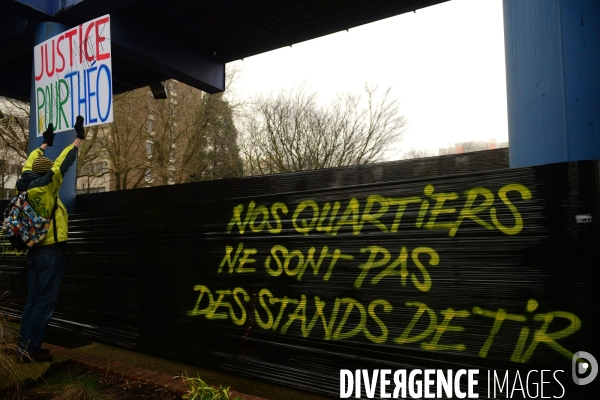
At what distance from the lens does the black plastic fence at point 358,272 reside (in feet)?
7.42

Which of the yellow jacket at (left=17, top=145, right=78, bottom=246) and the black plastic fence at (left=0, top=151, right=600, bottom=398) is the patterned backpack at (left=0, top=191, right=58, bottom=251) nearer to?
the yellow jacket at (left=17, top=145, right=78, bottom=246)

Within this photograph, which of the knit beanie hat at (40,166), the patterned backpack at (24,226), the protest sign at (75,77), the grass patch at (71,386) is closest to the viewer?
the grass patch at (71,386)

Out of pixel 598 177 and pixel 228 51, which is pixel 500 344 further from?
pixel 228 51

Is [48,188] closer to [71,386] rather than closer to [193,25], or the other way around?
[71,386]

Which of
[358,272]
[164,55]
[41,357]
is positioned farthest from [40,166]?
[164,55]

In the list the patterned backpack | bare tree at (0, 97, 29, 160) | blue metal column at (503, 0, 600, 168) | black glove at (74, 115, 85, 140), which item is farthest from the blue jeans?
bare tree at (0, 97, 29, 160)

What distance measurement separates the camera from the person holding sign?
12.4ft

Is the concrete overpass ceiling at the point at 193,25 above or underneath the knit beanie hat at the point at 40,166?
above

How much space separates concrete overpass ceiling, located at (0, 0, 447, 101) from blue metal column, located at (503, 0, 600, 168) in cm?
332

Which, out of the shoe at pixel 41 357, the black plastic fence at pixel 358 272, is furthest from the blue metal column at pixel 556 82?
the shoe at pixel 41 357

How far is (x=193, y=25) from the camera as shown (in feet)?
20.9

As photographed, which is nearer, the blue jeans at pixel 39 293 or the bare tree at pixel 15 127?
the blue jeans at pixel 39 293

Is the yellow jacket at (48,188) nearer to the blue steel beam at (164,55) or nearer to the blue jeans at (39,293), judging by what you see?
the blue jeans at (39,293)

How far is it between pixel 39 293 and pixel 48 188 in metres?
0.93
